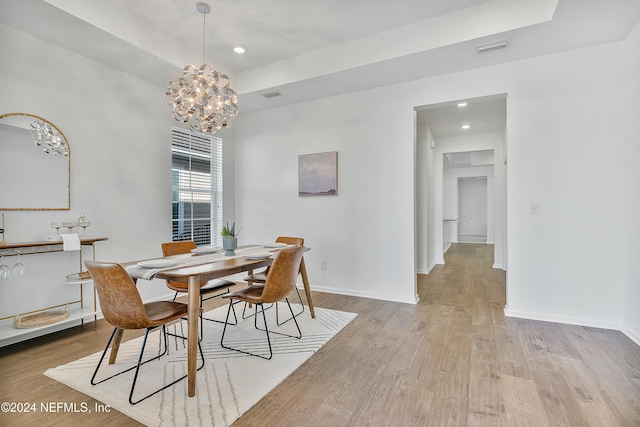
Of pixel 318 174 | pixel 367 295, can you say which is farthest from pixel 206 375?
pixel 318 174

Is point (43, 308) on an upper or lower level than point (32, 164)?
lower

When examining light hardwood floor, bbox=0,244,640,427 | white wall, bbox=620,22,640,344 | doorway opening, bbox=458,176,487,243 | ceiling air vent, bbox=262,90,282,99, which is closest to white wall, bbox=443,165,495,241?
doorway opening, bbox=458,176,487,243

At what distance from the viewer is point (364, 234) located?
421 centimetres

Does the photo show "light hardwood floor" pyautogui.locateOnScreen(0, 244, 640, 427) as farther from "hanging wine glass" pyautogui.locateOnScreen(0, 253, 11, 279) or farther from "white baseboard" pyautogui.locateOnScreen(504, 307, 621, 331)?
"hanging wine glass" pyautogui.locateOnScreen(0, 253, 11, 279)

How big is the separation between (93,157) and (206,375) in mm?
2585

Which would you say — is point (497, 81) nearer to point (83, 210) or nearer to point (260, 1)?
point (260, 1)

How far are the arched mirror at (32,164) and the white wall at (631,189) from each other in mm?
5172

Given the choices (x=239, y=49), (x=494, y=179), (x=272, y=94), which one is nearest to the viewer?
(x=239, y=49)

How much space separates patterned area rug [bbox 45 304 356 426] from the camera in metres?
1.78

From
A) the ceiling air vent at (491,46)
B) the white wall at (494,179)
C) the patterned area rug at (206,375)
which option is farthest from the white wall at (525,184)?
the white wall at (494,179)

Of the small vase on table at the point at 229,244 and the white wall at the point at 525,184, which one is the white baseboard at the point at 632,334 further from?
the small vase on table at the point at 229,244

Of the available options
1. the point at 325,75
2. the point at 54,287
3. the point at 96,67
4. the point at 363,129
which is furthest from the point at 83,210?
the point at 363,129

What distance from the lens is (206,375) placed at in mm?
2176

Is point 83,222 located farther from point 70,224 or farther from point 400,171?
point 400,171
